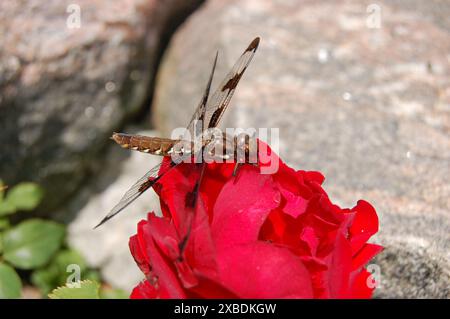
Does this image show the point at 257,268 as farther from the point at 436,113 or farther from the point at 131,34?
the point at 131,34

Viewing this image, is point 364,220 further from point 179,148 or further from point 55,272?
point 55,272

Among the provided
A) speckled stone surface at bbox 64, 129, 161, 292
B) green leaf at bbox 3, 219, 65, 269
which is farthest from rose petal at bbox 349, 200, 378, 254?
speckled stone surface at bbox 64, 129, 161, 292

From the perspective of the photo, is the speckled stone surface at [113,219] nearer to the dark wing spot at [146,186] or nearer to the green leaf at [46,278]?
the green leaf at [46,278]

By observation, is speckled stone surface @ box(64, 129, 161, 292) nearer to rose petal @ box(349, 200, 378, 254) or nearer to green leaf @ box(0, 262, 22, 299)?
green leaf @ box(0, 262, 22, 299)

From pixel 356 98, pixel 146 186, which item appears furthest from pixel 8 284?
pixel 356 98

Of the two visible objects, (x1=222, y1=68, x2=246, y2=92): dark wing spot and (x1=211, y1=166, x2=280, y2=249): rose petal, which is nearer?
(x1=211, y1=166, x2=280, y2=249): rose petal

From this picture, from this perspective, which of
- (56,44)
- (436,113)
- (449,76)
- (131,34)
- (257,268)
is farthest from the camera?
(131,34)

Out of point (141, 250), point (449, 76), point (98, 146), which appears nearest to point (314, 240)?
point (141, 250)
